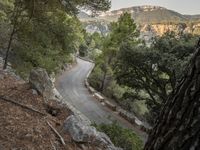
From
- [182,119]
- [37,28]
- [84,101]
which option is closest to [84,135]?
[182,119]

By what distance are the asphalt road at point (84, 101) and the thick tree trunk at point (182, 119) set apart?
15883mm

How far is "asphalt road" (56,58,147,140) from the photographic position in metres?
24.3

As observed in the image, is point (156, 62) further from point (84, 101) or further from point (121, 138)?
point (121, 138)

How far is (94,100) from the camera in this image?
31.5 m

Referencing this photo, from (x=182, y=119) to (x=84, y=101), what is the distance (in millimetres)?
28834

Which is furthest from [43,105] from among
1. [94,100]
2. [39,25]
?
[94,100]

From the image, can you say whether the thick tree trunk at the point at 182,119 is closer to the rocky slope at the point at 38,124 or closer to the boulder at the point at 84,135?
the rocky slope at the point at 38,124

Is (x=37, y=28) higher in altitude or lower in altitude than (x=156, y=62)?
higher

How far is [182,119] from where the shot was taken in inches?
60.7

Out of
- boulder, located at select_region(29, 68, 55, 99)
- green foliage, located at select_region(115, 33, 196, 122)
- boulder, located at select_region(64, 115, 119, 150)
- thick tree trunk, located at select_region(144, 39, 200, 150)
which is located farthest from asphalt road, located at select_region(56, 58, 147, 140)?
thick tree trunk, located at select_region(144, 39, 200, 150)

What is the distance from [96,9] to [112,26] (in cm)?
2151

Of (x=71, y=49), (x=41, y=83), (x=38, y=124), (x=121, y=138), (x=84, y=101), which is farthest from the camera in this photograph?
(x=84, y=101)

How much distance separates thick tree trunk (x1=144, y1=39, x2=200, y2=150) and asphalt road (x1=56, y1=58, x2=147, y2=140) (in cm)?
1588

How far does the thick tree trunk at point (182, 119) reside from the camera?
4.80 ft
